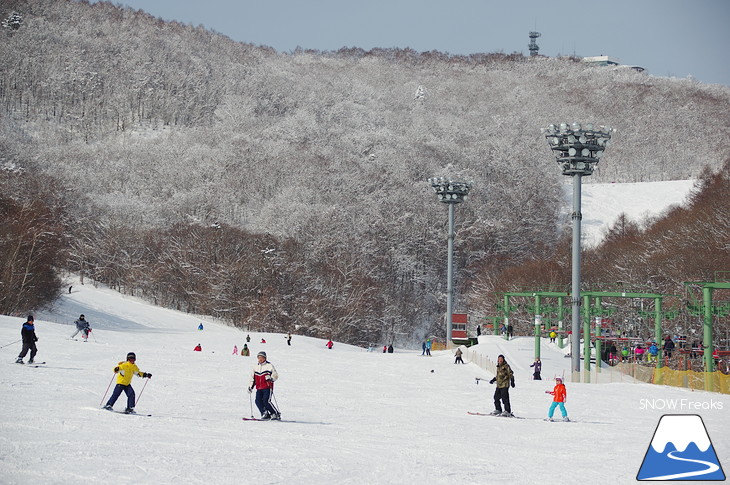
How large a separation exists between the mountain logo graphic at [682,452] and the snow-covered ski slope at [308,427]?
0.67 meters

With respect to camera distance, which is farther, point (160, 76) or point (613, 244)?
point (160, 76)

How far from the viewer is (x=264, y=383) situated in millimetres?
16516

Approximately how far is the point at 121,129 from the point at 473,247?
7560 centimetres

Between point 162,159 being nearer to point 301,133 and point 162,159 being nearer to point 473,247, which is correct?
point 301,133

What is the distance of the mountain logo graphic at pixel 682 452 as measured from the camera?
12070 mm

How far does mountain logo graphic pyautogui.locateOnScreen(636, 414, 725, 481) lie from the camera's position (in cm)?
1207

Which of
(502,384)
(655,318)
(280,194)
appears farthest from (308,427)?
(280,194)

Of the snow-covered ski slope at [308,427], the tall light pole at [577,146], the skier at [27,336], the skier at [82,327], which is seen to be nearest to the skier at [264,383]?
the snow-covered ski slope at [308,427]

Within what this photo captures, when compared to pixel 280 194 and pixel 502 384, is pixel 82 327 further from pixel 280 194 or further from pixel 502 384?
pixel 280 194

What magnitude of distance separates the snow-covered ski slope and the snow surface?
4018 inches

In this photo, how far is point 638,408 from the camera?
22.4m

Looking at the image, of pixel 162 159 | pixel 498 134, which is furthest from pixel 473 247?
pixel 498 134

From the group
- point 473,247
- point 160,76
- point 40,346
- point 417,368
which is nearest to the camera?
point 40,346

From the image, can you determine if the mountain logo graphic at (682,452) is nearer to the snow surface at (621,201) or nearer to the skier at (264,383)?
the skier at (264,383)
